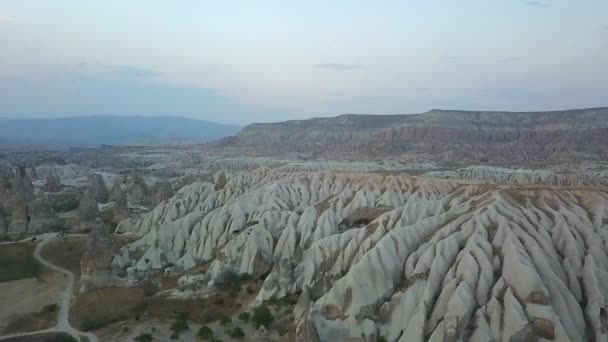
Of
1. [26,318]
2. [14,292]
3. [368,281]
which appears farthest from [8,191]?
[368,281]

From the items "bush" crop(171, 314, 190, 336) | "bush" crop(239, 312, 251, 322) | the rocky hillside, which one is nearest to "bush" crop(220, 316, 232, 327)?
"bush" crop(239, 312, 251, 322)

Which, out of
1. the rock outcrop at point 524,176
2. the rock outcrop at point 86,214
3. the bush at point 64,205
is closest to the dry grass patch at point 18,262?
the rock outcrop at point 86,214

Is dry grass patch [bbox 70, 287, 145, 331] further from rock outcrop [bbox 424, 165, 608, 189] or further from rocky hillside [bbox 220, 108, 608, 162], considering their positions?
rocky hillside [bbox 220, 108, 608, 162]

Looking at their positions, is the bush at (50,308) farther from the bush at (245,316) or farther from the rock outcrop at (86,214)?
the rock outcrop at (86,214)

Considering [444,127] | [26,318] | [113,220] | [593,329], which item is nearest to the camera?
[593,329]

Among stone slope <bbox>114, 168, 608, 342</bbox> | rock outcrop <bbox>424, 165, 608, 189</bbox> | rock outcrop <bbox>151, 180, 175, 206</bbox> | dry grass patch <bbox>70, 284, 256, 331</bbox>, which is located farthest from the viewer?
rock outcrop <bbox>424, 165, 608, 189</bbox>

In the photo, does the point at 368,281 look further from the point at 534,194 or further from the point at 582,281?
the point at 534,194
